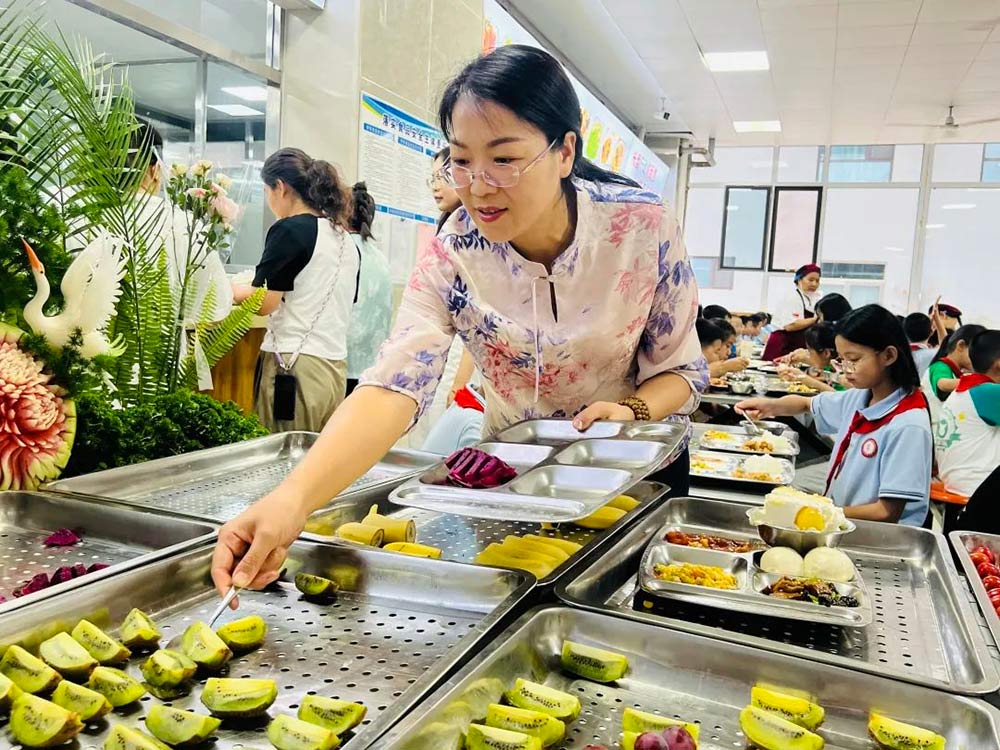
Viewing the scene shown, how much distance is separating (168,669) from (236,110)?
406cm

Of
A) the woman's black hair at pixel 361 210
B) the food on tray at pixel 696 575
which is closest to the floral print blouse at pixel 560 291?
the food on tray at pixel 696 575

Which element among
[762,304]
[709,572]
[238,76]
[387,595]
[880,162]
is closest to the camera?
[387,595]

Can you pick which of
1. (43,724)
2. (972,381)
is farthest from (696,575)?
(972,381)

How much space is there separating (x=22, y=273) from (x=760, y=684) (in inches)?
57.3

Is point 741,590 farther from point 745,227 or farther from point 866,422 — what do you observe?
point 745,227

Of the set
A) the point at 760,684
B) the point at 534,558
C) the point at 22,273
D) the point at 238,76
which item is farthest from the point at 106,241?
the point at 238,76

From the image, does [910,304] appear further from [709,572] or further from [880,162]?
[709,572]

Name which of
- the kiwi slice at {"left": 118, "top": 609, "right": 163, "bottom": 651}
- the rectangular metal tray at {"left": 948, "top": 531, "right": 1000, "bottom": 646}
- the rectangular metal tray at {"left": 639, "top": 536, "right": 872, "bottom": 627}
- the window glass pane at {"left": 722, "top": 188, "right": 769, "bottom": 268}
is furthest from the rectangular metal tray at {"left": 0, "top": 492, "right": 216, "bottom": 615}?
the window glass pane at {"left": 722, "top": 188, "right": 769, "bottom": 268}

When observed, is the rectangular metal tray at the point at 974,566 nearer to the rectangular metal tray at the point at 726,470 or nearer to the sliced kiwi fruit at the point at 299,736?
the sliced kiwi fruit at the point at 299,736

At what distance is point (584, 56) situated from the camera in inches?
312

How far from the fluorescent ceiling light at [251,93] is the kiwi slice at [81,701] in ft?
13.4

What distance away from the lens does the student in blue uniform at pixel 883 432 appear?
7.82 ft

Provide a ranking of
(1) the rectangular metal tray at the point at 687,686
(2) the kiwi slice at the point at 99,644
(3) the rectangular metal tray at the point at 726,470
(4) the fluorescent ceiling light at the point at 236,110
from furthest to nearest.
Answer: (4) the fluorescent ceiling light at the point at 236,110
(3) the rectangular metal tray at the point at 726,470
(2) the kiwi slice at the point at 99,644
(1) the rectangular metal tray at the point at 687,686

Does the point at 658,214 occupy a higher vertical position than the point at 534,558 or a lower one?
higher
